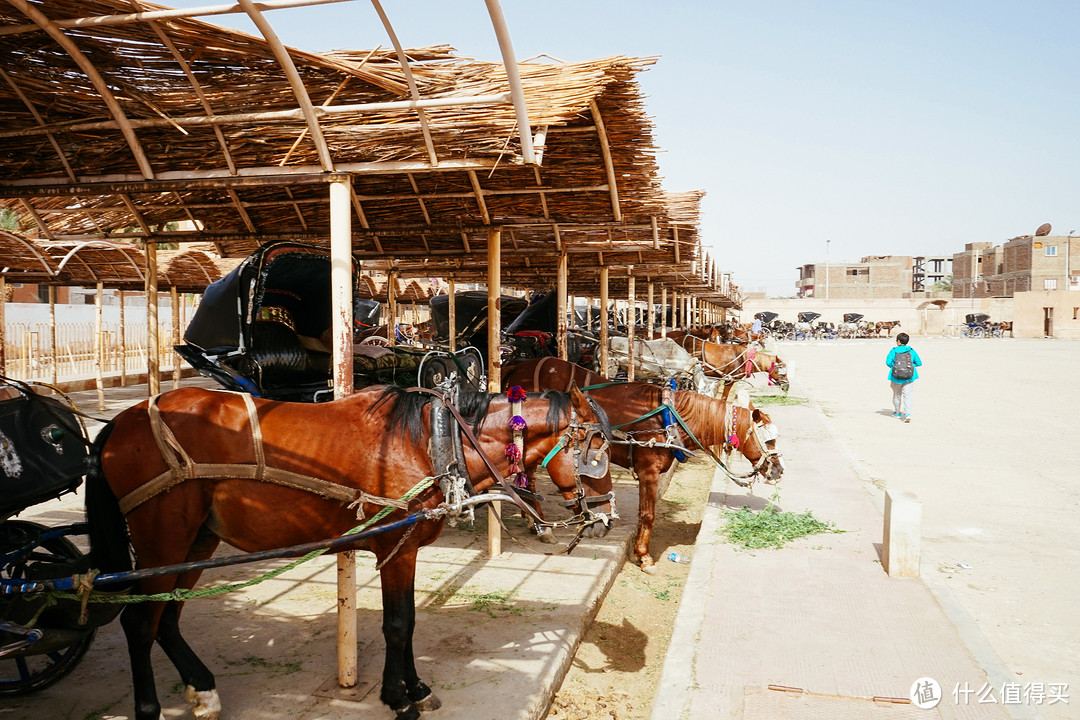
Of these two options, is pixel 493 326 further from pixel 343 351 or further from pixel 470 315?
pixel 470 315

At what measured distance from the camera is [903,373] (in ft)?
47.9

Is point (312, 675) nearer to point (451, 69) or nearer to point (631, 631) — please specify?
point (631, 631)

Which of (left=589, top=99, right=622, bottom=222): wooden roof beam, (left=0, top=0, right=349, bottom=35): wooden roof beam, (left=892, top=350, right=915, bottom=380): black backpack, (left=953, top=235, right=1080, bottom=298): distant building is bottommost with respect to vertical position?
(left=892, top=350, right=915, bottom=380): black backpack

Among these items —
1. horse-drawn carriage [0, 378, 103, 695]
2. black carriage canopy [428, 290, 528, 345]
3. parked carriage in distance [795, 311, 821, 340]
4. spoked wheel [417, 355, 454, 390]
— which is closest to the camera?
horse-drawn carriage [0, 378, 103, 695]

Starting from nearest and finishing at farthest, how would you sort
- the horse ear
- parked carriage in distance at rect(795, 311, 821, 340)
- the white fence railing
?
the horse ear
the white fence railing
parked carriage in distance at rect(795, 311, 821, 340)

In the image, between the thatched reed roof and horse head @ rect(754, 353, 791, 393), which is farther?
horse head @ rect(754, 353, 791, 393)

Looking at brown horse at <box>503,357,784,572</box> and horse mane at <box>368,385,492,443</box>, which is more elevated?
horse mane at <box>368,385,492,443</box>

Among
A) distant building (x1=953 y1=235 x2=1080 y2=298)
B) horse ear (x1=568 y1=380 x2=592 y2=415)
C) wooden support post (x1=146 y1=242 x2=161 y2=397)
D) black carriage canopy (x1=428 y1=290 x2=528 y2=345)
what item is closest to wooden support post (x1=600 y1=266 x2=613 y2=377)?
black carriage canopy (x1=428 y1=290 x2=528 y2=345)

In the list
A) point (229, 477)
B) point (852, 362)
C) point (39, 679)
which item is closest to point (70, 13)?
point (229, 477)

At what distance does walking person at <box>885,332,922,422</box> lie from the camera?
47.7ft

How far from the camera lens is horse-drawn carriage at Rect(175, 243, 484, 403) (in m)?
5.23

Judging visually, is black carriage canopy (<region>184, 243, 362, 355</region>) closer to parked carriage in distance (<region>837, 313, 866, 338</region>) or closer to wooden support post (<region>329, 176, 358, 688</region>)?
wooden support post (<region>329, 176, 358, 688</region>)

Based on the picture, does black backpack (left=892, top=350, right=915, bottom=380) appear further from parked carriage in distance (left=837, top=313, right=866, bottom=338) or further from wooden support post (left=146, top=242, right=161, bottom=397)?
parked carriage in distance (left=837, top=313, right=866, bottom=338)

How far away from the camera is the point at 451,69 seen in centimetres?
446
